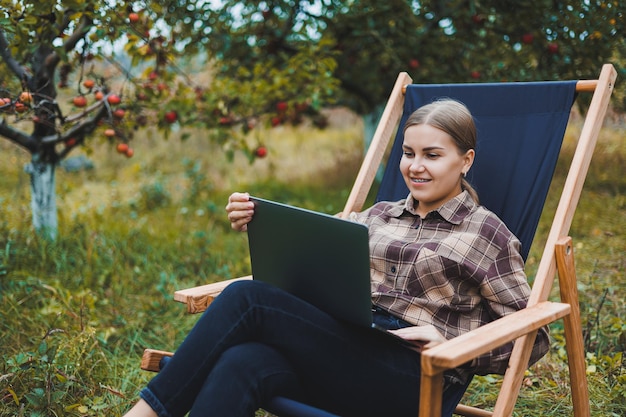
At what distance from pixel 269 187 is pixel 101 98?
9.64ft

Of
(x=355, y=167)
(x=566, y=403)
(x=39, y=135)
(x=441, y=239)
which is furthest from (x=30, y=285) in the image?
(x=355, y=167)

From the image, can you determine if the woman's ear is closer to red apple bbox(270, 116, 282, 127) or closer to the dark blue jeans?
the dark blue jeans

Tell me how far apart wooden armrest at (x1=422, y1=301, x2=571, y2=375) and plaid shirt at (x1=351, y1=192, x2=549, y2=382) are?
13cm

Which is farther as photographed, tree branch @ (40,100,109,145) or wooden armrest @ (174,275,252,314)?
tree branch @ (40,100,109,145)

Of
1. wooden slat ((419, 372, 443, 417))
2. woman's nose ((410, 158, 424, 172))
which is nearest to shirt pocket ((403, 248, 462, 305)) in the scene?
woman's nose ((410, 158, 424, 172))

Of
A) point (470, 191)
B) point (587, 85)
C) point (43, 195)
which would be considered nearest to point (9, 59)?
point (43, 195)

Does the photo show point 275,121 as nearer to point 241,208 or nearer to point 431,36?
point 431,36

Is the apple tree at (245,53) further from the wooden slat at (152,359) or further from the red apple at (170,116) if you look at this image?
the wooden slat at (152,359)

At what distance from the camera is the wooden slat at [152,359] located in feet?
7.23

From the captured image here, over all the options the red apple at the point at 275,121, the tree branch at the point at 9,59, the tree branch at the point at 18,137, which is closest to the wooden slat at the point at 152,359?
the tree branch at the point at 9,59

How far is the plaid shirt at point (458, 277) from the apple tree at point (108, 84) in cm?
198

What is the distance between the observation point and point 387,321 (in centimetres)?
218

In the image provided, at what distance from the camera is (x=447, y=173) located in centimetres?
226

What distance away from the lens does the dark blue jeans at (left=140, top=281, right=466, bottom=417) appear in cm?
195
